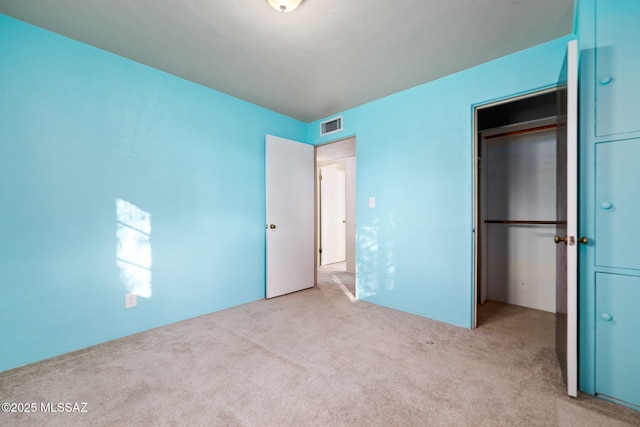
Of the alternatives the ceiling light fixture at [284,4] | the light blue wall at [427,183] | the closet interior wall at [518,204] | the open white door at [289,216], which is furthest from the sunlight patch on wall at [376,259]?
the ceiling light fixture at [284,4]

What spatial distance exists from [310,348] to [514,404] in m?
1.34

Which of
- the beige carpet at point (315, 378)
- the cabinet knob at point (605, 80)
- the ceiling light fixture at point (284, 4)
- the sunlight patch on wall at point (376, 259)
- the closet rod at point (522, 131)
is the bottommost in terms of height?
the beige carpet at point (315, 378)

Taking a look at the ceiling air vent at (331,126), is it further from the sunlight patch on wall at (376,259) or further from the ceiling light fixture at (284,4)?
the ceiling light fixture at (284,4)

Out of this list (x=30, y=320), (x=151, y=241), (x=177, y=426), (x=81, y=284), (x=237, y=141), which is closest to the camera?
(x=177, y=426)

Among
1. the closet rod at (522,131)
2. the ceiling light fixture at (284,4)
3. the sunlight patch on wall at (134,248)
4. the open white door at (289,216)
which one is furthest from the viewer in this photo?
the open white door at (289,216)

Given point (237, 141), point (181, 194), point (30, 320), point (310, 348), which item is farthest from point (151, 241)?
point (310, 348)

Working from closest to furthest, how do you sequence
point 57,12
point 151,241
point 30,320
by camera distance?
point 57,12 → point 30,320 → point 151,241

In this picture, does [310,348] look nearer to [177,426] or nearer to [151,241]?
[177,426]

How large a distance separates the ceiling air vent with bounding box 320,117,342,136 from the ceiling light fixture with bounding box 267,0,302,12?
197 centimetres

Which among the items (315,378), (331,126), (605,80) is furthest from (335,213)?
(605,80)

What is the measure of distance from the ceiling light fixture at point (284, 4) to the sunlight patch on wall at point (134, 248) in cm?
197

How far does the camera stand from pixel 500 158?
3.30m

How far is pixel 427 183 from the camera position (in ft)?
8.98

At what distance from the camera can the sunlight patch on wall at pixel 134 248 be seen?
2.27 meters
